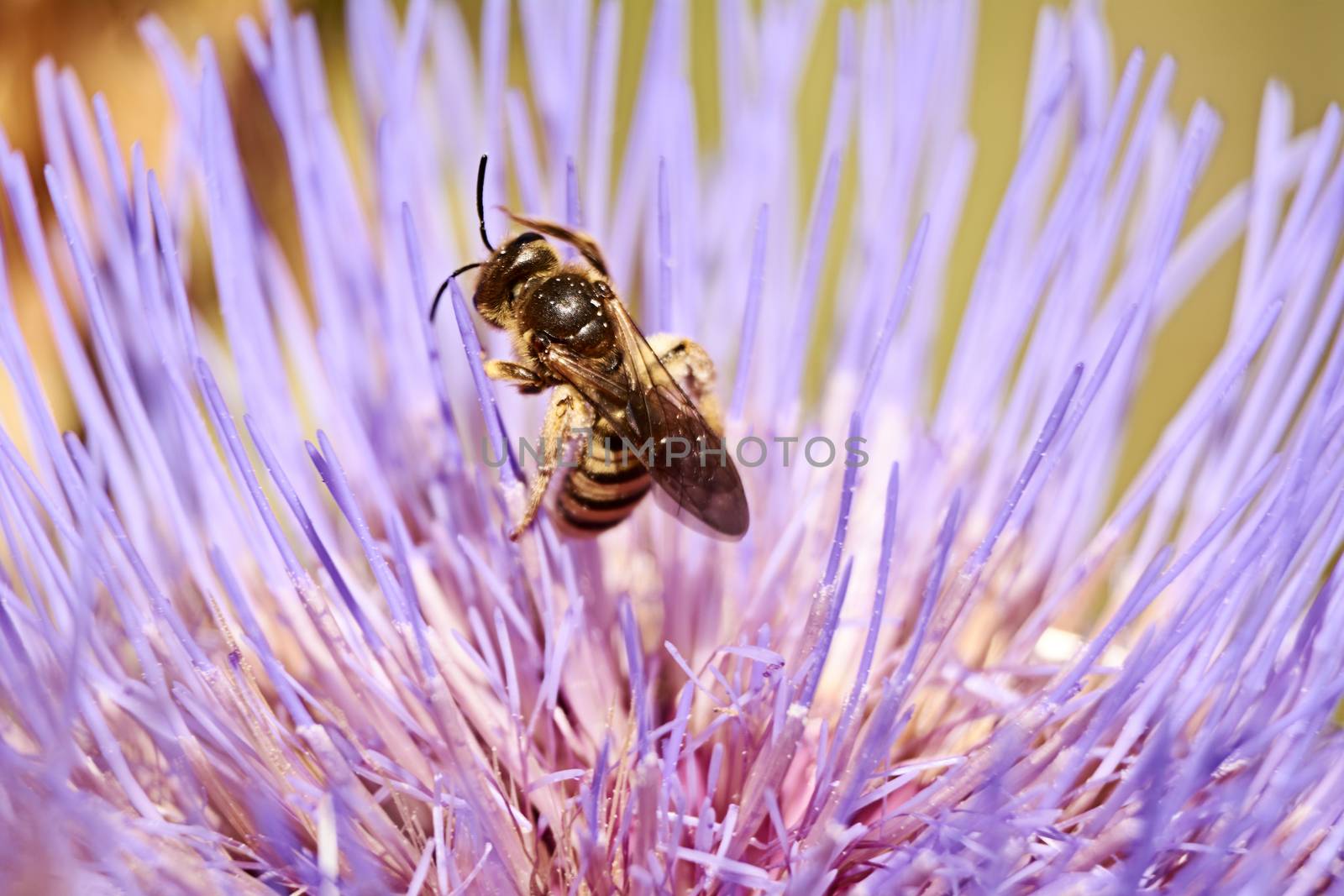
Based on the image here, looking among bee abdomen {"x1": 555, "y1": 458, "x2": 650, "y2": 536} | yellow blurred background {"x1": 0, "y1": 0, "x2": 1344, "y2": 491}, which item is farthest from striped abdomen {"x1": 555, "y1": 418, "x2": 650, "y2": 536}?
yellow blurred background {"x1": 0, "y1": 0, "x2": 1344, "y2": 491}

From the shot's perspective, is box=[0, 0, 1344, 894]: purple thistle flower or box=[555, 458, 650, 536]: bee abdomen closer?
box=[0, 0, 1344, 894]: purple thistle flower

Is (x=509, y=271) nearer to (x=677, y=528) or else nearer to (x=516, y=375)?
(x=516, y=375)

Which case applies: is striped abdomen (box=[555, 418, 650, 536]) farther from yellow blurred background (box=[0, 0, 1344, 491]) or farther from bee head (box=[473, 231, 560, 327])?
yellow blurred background (box=[0, 0, 1344, 491])

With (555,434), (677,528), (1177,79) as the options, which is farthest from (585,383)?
(1177,79)

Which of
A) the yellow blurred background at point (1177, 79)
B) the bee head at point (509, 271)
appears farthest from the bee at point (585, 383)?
the yellow blurred background at point (1177, 79)

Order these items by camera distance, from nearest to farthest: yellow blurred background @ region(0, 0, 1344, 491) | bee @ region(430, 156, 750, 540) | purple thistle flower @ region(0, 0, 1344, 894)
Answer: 1. purple thistle flower @ region(0, 0, 1344, 894)
2. bee @ region(430, 156, 750, 540)
3. yellow blurred background @ region(0, 0, 1344, 491)
